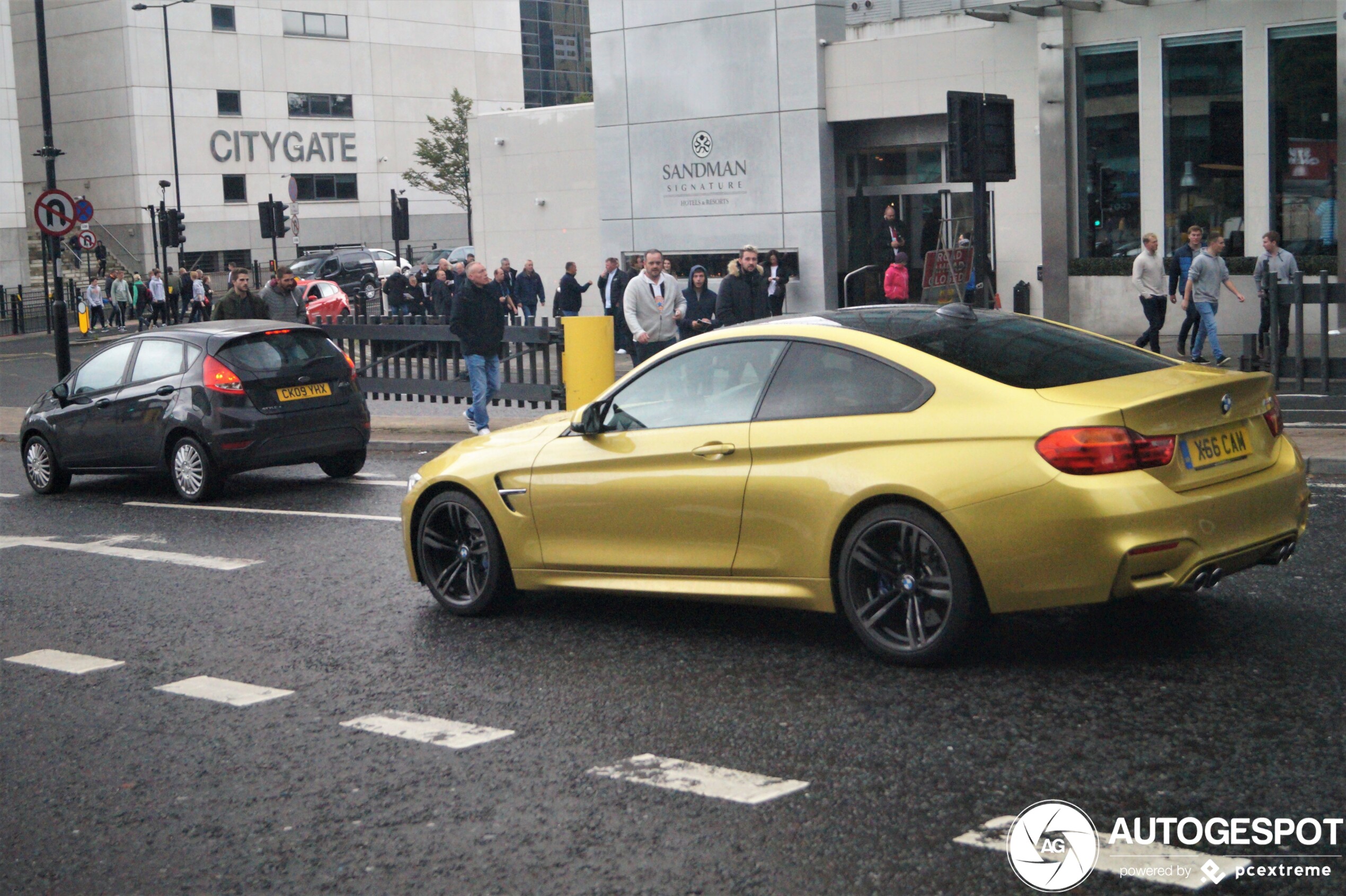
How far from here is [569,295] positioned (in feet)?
95.0

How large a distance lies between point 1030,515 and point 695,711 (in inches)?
56.2

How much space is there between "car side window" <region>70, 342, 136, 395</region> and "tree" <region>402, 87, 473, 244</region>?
5719 cm

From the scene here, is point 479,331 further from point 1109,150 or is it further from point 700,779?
point 1109,150

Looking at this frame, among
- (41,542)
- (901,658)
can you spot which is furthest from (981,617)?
(41,542)

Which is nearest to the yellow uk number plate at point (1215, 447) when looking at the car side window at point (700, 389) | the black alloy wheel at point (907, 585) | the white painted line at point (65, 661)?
the black alloy wheel at point (907, 585)

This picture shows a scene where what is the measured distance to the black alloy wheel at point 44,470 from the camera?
1377 centimetres

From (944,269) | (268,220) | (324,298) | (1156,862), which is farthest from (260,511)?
(324,298)

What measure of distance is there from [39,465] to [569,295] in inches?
623

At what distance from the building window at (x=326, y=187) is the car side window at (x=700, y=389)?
6604cm

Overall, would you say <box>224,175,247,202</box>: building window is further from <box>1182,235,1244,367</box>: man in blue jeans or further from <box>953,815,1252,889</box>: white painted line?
<box>953,815,1252,889</box>: white painted line

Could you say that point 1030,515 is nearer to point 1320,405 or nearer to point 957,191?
point 1320,405

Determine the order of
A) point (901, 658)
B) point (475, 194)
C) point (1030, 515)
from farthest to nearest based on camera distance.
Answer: point (475, 194)
point (901, 658)
point (1030, 515)

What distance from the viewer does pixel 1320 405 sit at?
1415 cm

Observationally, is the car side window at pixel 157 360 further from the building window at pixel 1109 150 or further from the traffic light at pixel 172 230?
the traffic light at pixel 172 230
